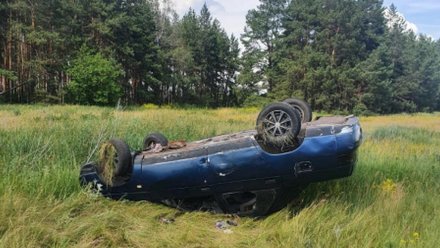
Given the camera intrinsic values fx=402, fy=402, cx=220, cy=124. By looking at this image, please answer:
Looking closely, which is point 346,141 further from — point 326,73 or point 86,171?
point 326,73

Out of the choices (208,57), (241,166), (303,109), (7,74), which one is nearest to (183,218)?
(241,166)

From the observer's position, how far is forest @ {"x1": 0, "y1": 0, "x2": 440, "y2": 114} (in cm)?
3809

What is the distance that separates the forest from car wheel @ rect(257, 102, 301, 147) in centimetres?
3422

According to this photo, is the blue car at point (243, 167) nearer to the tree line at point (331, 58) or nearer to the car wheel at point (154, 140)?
the car wheel at point (154, 140)

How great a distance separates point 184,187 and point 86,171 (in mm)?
1126

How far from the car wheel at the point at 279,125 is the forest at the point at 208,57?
34223 mm

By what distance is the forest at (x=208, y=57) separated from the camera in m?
38.1

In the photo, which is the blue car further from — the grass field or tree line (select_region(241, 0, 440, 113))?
tree line (select_region(241, 0, 440, 113))

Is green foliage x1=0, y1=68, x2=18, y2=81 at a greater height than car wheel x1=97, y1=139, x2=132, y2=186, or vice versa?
green foliage x1=0, y1=68, x2=18, y2=81

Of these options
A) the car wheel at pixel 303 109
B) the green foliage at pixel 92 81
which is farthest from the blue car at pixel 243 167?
the green foliage at pixel 92 81

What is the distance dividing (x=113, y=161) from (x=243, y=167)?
138 centimetres

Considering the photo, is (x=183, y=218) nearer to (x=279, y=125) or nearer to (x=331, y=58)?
(x=279, y=125)

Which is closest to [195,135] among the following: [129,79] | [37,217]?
[37,217]

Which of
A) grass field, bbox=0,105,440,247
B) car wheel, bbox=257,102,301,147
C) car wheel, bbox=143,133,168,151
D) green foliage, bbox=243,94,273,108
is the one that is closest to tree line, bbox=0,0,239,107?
green foliage, bbox=243,94,273,108
